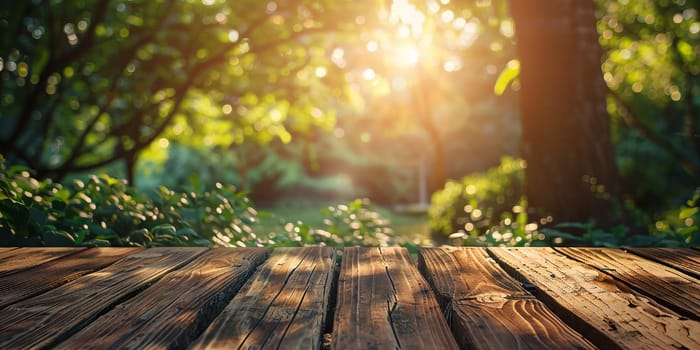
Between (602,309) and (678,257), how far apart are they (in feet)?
4.03

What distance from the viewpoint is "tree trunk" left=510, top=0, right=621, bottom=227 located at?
5.63 m

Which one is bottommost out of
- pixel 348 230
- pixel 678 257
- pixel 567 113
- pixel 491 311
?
pixel 348 230

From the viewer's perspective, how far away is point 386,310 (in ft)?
5.96

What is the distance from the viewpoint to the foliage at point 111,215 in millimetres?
3471

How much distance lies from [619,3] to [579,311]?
47.6ft

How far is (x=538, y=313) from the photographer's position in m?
1.80

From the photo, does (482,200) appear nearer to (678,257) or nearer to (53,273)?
(678,257)

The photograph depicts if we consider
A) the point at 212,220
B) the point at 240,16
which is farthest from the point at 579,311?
the point at 240,16

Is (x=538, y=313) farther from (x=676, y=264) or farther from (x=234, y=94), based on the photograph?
(x=234, y=94)

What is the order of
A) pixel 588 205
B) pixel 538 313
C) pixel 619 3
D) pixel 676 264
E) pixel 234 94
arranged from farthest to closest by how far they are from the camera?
pixel 619 3 < pixel 234 94 < pixel 588 205 < pixel 676 264 < pixel 538 313

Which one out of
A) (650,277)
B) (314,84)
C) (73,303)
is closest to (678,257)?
(650,277)

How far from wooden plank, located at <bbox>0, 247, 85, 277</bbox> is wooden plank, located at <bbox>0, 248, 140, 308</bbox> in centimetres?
6

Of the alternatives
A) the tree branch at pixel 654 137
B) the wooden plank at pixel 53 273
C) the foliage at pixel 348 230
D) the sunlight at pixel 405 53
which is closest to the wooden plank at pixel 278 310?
the wooden plank at pixel 53 273

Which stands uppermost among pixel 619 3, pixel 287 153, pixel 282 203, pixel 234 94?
pixel 619 3
